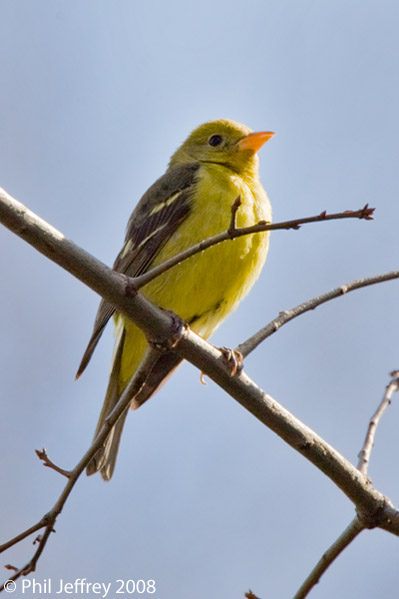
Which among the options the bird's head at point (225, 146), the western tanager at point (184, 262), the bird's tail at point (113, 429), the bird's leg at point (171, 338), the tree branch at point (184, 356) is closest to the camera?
the tree branch at point (184, 356)

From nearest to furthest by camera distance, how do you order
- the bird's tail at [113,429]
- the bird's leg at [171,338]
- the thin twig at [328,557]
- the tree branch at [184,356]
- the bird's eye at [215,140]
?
the tree branch at [184,356] < the thin twig at [328,557] < the bird's leg at [171,338] < the bird's tail at [113,429] < the bird's eye at [215,140]

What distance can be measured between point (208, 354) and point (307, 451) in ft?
1.92

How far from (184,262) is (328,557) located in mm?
2257

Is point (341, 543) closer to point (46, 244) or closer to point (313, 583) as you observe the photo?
point (313, 583)

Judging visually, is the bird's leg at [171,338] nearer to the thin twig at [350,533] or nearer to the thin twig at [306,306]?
the thin twig at [306,306]

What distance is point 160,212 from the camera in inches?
214

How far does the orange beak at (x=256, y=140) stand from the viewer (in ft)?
20.2

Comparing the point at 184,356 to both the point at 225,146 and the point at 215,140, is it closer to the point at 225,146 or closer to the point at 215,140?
the point at 225,146

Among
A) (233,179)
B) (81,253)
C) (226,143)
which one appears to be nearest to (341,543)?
(81,253)

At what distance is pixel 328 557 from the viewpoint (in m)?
3.19

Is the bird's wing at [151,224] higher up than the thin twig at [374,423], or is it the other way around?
the bird's wing at [151,224]

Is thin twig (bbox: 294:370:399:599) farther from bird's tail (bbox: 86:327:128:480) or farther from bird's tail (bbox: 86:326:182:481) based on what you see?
bird's tail (bbox: 86:327:128:480)

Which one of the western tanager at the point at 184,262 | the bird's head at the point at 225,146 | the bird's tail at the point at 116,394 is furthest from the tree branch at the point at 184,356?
the bird's head at the point at 225,146

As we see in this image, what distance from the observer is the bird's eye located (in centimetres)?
649
